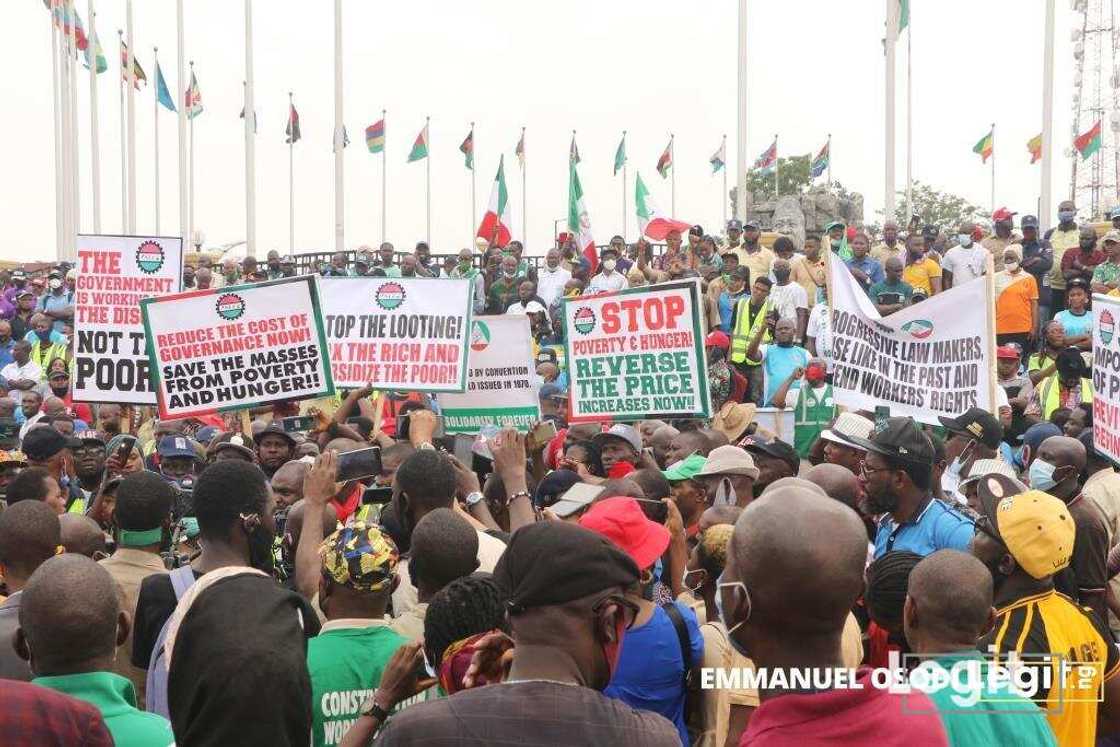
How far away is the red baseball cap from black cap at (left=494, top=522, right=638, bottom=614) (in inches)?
58.1

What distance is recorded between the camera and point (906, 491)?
6.54 m

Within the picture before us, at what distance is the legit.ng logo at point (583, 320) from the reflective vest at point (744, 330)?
480 cm

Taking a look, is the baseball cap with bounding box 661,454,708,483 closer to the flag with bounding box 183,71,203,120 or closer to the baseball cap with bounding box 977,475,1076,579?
the baseball cap with bounding box 977,475,1076,579

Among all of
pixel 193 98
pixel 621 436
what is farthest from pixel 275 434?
pixel 193 98

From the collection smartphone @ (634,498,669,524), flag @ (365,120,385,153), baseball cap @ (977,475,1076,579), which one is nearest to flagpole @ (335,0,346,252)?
flag @ (365,120,385,153)

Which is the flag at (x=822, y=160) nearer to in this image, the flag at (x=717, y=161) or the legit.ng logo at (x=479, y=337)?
the flag at (x=717, y=161)

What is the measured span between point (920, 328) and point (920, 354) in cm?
17

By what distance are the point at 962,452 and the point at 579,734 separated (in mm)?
6559

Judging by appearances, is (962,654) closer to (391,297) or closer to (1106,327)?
(1106,327)

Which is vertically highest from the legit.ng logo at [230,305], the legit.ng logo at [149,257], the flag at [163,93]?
the flag at [163,93]

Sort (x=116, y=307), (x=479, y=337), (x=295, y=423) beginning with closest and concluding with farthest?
(x=295, y=423), (x=116, y=307), (x=479, y=337)

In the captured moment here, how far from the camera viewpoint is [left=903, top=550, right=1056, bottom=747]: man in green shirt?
3668 millimetres

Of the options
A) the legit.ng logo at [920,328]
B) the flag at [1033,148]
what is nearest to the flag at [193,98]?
the flag at [1033,148]

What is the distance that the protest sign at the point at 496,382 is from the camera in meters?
12.3
